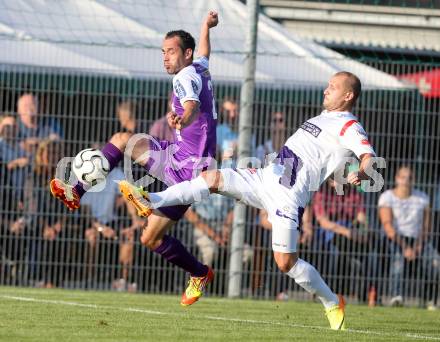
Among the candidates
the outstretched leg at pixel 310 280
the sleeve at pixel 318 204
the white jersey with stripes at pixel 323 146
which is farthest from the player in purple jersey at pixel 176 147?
the sleeve at pixel 318 204

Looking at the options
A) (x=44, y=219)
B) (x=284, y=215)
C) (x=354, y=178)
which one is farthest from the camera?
(x=44, y=219)

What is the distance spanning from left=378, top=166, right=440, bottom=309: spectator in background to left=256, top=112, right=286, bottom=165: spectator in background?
1.43m

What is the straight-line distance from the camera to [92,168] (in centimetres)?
1120

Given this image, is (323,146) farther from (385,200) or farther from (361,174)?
(385,200)

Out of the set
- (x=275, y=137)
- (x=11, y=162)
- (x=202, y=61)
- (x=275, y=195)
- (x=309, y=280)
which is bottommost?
(x=309, y=280)

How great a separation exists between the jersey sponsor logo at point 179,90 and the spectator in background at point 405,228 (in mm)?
4861

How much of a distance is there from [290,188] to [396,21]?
10009mm

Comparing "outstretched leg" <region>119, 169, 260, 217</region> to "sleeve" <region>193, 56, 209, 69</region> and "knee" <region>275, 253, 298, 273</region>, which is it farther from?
"sleeve" <region>193, 56, 209, 69</region>

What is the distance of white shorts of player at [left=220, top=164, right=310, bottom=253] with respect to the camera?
1005 centimetres

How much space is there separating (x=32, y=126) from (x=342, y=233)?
393cm

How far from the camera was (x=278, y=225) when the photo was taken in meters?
10.1

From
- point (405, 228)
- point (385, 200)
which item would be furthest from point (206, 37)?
point (405, 228)

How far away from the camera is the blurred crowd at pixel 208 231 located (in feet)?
48.4

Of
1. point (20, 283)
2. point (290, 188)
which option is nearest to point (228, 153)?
point (290, 188)
